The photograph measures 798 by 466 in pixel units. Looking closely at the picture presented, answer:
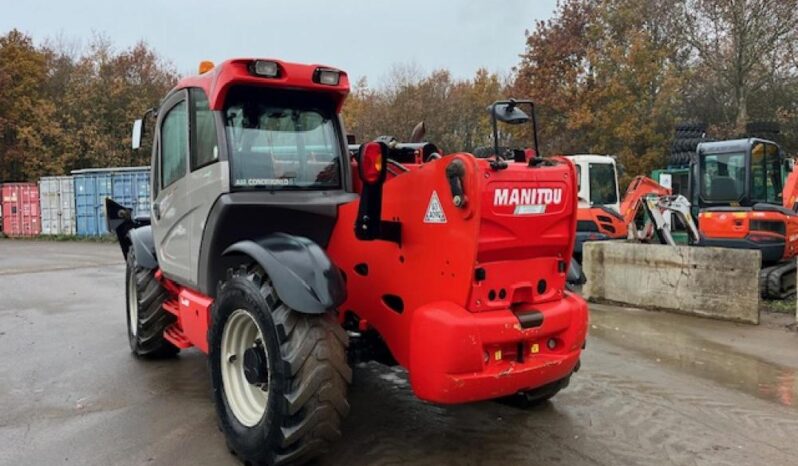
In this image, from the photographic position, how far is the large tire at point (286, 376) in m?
3.42

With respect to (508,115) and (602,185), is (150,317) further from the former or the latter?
(602,185)

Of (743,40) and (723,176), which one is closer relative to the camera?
(723,176)

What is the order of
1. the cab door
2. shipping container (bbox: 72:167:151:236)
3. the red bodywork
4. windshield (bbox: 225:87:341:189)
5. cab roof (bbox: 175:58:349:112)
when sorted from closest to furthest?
the red bodywork → cab roof (bbox: 175:58:349:112) → windshield (bbox: 225:87:341:189) → the cab door → shipping container (bbox: 72:167:151:236)

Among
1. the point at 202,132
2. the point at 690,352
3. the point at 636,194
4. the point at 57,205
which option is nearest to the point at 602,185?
the point at 636,194

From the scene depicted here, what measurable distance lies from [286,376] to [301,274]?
1.84 ft

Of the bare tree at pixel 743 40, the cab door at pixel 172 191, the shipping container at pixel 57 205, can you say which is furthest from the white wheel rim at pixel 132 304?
the bare tree at pixel 743 40

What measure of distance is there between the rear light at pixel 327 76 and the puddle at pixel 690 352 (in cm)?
425

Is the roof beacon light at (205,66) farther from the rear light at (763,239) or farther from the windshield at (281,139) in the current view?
the rear light at (763,239)

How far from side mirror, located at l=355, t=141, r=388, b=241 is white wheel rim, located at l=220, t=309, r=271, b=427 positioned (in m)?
0.98

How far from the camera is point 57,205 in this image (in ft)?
81.6

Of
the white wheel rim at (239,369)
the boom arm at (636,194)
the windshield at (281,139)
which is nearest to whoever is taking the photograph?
the white wheel rim at (239,369)

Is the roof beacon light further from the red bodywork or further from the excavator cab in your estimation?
the excavator cab

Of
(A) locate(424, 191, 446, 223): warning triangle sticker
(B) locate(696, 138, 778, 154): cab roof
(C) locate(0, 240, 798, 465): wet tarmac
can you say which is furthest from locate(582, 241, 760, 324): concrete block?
(A) locate(424, 191, 446, 223): warning triangle sticker

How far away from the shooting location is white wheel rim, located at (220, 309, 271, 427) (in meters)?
4.02
